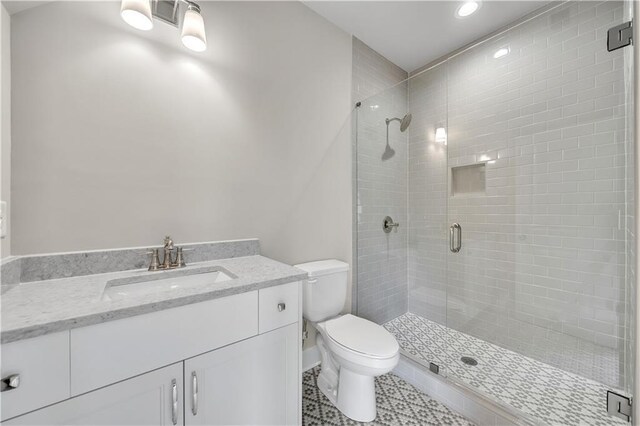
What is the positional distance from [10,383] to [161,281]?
1.77 feet

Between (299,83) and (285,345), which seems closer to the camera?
(285,345)

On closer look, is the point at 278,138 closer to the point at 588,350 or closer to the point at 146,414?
the point at 146,414

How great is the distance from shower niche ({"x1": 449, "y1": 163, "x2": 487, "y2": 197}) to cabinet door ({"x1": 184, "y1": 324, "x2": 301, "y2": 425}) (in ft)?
6.03

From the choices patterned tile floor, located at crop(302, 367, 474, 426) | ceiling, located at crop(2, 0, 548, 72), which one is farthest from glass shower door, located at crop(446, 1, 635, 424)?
patterned tile floor, located at crop(302, 367, 474, 426)

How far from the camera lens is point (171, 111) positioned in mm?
1247

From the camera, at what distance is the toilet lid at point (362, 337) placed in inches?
50.5

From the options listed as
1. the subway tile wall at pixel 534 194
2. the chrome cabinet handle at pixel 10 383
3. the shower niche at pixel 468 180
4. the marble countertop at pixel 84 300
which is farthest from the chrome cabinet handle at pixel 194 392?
the shower niche at pixel 468 180

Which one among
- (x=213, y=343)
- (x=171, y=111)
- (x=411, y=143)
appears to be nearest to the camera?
(x=213, y=343)

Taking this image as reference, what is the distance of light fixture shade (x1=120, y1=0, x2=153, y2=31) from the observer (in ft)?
3.32

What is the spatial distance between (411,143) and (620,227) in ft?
4.85

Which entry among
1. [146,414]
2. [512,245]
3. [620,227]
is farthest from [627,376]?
[146,414]

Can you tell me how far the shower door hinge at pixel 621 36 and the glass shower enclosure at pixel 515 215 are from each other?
0.16ft

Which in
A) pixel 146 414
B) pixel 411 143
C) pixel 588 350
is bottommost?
pixel 588 350

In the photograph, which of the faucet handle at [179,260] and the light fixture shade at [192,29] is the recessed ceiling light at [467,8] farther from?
the faucet handle at [179,260]
